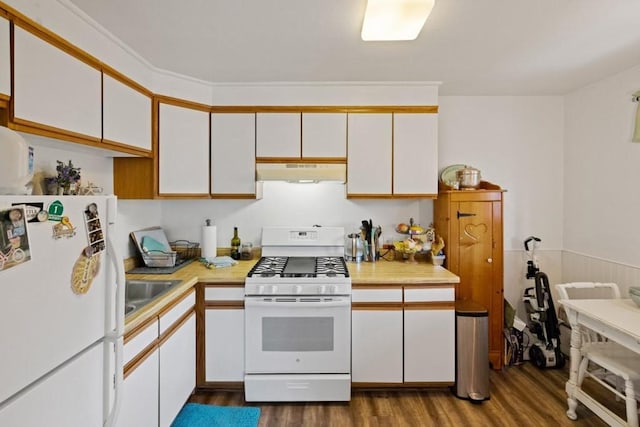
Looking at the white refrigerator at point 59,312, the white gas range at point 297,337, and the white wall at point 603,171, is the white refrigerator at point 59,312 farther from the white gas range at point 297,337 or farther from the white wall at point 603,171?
the white wall at point 603,171

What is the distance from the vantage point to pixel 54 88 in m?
1.62

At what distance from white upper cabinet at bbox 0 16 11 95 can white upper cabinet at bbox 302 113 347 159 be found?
1.89 meters

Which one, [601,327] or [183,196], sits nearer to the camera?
[601,327]

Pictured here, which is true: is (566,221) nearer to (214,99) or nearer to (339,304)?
(339,304)

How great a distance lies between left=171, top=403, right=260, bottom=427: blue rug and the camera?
224 cm

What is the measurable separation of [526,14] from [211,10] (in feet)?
5.42

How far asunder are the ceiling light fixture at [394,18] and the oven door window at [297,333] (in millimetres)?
1840

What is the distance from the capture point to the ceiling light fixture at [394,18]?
159cm

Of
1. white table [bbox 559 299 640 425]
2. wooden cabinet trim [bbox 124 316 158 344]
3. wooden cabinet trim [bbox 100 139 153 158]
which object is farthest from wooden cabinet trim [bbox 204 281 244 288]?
white table [bbox 559 299 640 425]

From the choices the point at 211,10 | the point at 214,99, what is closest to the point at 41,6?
the point at 211,10

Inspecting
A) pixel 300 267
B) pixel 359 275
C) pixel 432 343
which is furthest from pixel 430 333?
pixel 300 267

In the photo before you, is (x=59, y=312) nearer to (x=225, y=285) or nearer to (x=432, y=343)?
(x=225, y=285)

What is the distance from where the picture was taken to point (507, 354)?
299 centimetres

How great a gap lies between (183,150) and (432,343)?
2416 millimetres
